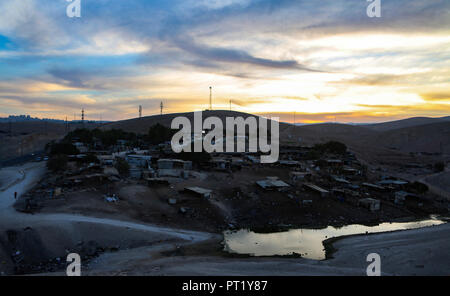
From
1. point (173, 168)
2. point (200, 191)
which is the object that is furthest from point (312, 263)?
point (173, 168)

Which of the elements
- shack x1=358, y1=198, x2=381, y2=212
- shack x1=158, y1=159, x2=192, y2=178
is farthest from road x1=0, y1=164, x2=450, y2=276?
shack x1=158, y1=159, x2=192, y2=178

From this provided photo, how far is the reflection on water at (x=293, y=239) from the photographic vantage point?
16.9 m

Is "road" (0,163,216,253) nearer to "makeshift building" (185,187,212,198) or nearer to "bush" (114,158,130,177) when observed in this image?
"makeshift building" (185,187,212,198)

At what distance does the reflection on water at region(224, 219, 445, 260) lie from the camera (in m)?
16.9
